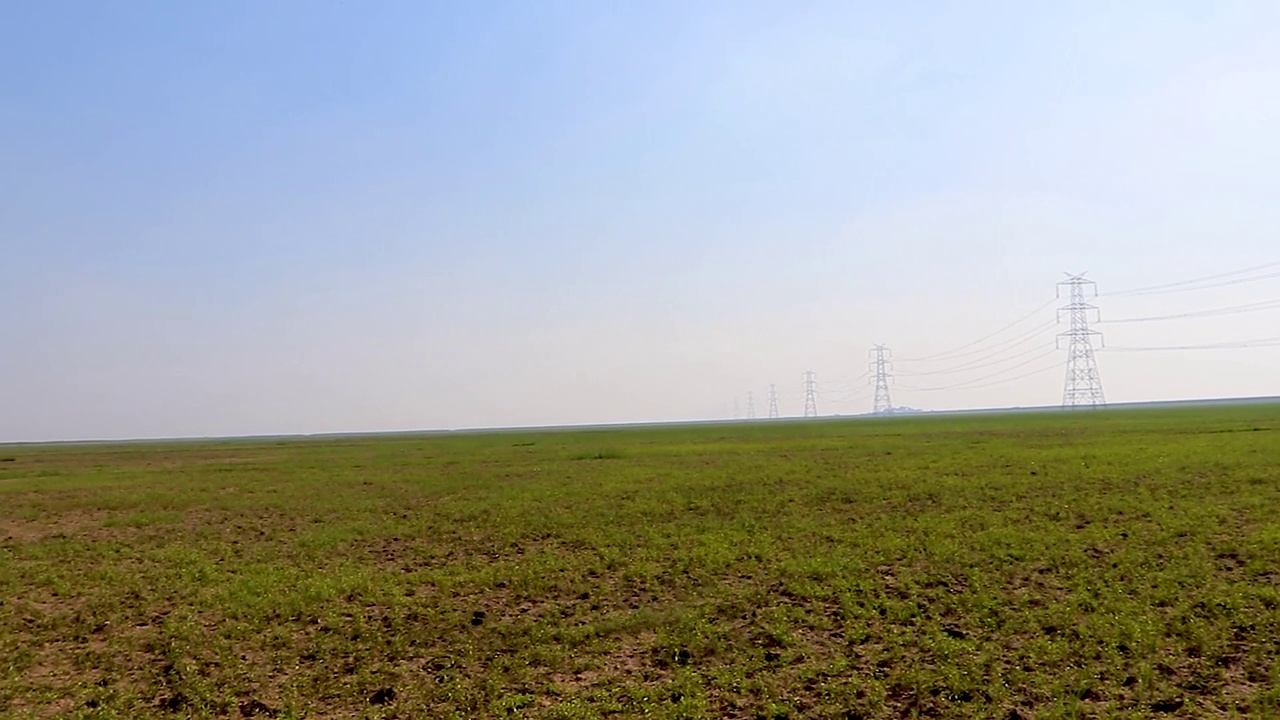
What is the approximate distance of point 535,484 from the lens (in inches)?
1665

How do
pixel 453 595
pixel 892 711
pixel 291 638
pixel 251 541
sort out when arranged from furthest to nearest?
pixel 251 541 < pixel 453 595 < pixel 291 638 < pixel 892 711

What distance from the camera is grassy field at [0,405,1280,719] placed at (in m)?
14.3

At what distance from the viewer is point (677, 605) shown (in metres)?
18.9

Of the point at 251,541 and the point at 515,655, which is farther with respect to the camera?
the point at 251,541

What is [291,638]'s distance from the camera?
1761 cm

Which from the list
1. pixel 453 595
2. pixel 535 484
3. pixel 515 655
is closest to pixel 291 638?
pixel 453 595

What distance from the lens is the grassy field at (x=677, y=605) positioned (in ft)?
47.1

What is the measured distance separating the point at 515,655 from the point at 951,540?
47.4ft

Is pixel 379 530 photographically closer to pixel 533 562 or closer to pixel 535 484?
pixel 533 562

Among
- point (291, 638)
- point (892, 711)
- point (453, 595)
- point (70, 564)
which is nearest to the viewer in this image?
point (892, 711)

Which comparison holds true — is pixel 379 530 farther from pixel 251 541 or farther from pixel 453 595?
pixel 453 595

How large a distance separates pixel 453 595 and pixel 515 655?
4.80 metres

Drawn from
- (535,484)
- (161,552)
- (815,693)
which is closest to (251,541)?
(161,552)

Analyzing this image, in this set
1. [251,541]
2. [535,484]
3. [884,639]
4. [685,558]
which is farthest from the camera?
[535,484]
